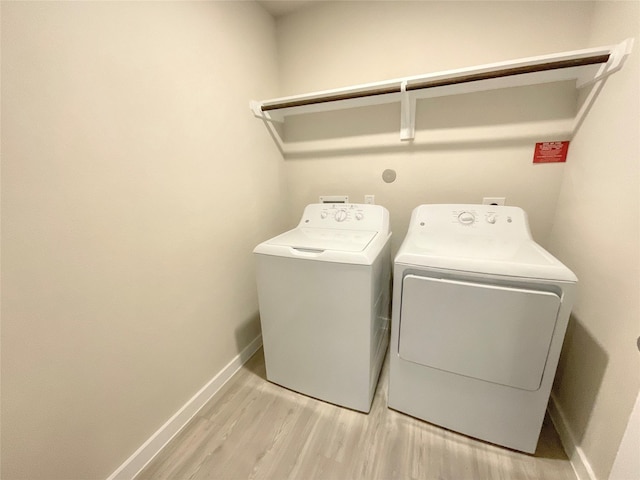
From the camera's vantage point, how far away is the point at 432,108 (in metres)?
1.54

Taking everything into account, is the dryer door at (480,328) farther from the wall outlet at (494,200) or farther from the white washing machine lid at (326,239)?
the wall outlet at (494,200)

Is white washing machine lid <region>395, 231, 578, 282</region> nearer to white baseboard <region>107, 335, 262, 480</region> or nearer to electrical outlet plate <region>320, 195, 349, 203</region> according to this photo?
electrical outlet plate <region>320, 195, 349, 203</region>

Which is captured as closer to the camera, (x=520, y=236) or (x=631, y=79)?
(x=631, y=79)

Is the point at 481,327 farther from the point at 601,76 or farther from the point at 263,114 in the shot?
the point at 263,114

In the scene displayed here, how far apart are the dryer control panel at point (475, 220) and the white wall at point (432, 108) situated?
0.83ft

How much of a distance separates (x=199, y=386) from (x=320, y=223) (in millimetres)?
1191

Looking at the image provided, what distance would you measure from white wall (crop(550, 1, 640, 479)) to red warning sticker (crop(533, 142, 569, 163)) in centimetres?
7

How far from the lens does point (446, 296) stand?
104cm

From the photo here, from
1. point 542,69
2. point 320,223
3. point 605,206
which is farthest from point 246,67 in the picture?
point 605,206

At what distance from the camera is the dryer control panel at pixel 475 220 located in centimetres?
128

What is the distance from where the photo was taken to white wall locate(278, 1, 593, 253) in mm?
1321

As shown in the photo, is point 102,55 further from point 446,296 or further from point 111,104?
point 446,296

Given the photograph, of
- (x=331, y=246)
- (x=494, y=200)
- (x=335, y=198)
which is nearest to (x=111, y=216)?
(x=331, y=246)

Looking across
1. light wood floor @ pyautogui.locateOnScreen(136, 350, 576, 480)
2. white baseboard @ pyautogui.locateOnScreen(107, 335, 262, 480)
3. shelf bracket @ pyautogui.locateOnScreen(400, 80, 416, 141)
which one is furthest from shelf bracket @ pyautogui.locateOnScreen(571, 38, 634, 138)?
white baseboard @ pyautogui.locateOnScreen(107, 335, 262, 480)
